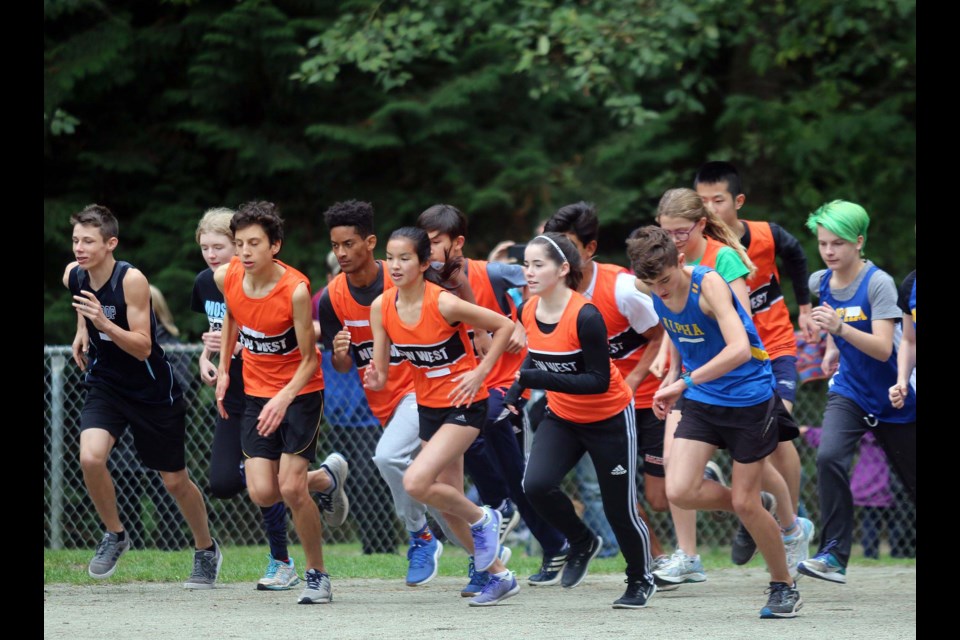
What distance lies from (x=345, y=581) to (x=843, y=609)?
290 centimetres

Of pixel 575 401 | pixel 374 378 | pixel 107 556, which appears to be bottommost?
pixel 107 556

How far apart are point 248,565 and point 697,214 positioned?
368 centimetres

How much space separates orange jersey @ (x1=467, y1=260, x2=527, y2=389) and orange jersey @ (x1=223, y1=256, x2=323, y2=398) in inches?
43.4

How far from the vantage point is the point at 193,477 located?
408 inches

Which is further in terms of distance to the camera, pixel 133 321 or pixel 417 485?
pixel 133 321

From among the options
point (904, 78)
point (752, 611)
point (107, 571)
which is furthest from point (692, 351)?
point (904, 78)

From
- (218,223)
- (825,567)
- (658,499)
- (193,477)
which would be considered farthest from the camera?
(193,477)

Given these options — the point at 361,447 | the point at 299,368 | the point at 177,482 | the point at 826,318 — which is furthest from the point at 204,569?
the point at 826,318

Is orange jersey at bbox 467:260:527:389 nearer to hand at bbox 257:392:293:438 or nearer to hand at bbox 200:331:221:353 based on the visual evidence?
hand at bbox 257:392:293:438

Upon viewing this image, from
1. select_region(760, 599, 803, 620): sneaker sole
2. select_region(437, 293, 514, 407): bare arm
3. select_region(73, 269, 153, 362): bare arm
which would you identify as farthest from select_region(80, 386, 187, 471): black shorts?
select_region(760, 599, 803, 620): sneaker sole

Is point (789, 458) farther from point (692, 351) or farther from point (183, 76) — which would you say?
point (183, 76)

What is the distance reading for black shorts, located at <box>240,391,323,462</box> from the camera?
675 cm

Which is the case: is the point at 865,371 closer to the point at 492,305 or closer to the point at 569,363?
the point at 569,363

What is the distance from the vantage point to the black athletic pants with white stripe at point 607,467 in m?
6.51
